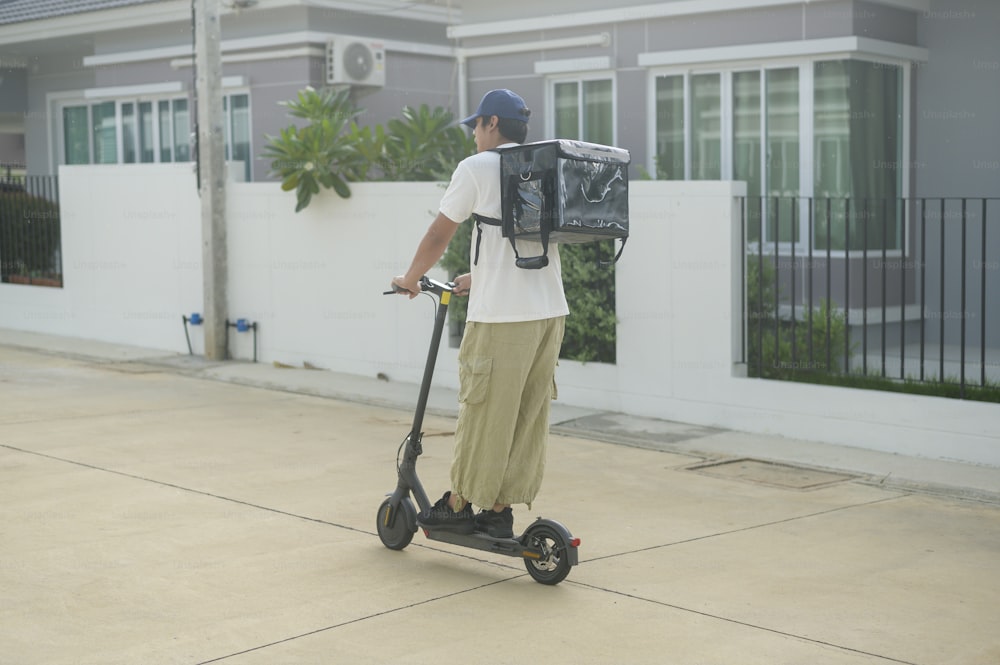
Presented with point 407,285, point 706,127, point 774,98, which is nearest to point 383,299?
point 706,127

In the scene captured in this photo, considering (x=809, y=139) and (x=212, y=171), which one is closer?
(x=809, y=139)

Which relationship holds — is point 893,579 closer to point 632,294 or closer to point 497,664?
point 497,664

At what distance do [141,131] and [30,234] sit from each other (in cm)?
313

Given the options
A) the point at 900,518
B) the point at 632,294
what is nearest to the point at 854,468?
the point at 900,518

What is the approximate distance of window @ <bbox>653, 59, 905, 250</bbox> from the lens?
11.2m

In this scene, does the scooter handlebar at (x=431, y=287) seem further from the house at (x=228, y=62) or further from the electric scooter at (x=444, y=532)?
the house at (x=228, y=62)

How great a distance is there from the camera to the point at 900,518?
265 inches

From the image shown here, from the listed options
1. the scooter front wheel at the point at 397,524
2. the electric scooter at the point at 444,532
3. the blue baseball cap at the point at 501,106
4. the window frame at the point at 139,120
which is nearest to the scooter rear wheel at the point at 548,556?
the electric scooter at the point at 444,532

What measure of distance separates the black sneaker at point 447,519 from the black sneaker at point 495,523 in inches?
1.4

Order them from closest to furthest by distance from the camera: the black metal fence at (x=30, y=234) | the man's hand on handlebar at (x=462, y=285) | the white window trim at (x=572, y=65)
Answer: the man's hand on handlebar at (x=462, y=285) < the white window trim at (x=572, y=65) < the black metal fence at (x=30, y=234)

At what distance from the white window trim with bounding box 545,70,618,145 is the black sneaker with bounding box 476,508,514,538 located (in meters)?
8.05

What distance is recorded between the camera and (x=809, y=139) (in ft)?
37.5

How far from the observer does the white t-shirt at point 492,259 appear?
17.7 ft

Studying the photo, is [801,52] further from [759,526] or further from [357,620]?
[357,620]
